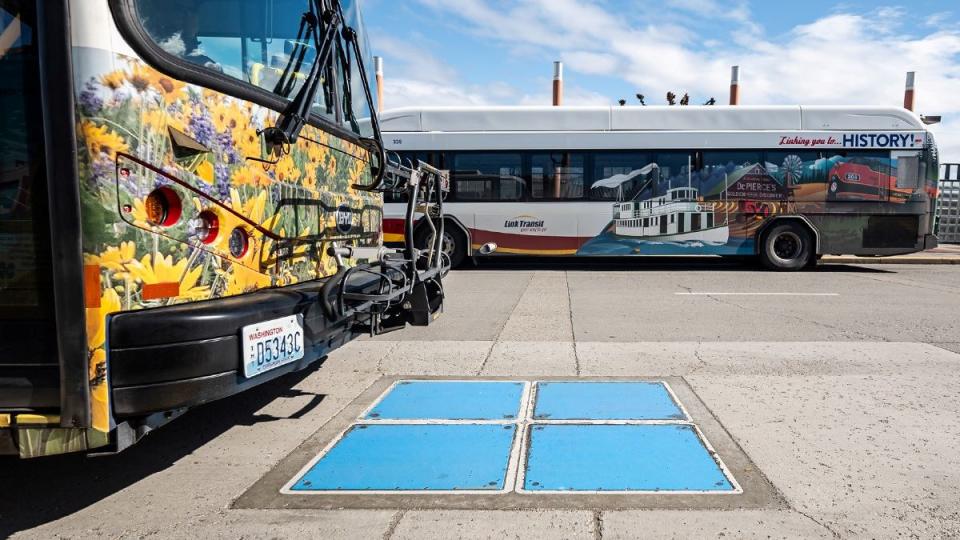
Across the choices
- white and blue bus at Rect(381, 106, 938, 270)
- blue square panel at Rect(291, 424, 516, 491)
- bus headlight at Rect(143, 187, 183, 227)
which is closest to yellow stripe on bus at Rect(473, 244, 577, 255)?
white and blue bus at Rect(381, 106, 938, 270)

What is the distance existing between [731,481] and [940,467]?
3.91 feet

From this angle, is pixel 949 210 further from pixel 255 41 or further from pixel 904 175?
pixel 255 41

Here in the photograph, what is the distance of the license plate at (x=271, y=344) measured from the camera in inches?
114

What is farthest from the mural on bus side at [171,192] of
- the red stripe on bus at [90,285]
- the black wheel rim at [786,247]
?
the black wheel rim at [786,247]

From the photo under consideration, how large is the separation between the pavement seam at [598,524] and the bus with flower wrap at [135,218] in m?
1.63

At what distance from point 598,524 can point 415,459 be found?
1159 mm

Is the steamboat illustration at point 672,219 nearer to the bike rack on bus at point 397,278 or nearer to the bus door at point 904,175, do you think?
the bus door at point 904,175

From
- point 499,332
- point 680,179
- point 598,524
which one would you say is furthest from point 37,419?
point 680,179

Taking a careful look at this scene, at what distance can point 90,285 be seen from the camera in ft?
8.11

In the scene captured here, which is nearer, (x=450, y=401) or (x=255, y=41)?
(x=255, y=41)

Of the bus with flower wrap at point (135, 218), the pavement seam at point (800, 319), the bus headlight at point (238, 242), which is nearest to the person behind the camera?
the bus with flower wrap at point (135, 218)

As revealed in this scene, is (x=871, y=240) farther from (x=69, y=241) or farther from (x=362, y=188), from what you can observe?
(x=69, y=241)

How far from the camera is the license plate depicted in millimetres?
2885

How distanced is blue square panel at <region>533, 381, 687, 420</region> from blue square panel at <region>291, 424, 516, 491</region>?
0.50m
